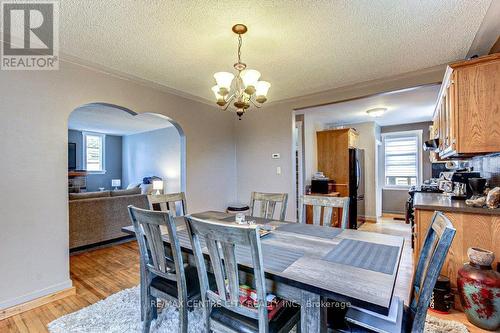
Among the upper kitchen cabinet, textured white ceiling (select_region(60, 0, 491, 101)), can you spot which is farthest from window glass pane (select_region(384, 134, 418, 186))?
the upper kitchen cabinet

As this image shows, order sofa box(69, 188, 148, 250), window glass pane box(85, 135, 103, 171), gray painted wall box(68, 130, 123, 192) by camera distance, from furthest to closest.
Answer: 1. window glass pane box(85, 135, 103, 171)
2. gray painted wall box(68, 130, 123, 192)
3. sofa box(69, 188, 148, 250)

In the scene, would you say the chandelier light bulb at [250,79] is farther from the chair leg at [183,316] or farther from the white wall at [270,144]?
the white wall at [270,144]

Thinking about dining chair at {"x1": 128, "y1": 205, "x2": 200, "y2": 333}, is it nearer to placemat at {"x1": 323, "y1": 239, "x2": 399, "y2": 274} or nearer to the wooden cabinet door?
placemat at {"x1": 323, "y1": 239, "x2": 399, "y2": 274}

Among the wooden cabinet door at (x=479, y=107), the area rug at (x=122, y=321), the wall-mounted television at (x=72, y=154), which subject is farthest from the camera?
the wall-mounted television at (x=72, y=154)

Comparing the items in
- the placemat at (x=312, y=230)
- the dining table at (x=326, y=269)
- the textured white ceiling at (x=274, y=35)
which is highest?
the textured white ceiling at (x=274, y=35)

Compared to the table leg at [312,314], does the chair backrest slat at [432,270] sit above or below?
above

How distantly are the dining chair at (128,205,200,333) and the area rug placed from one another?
0.74 ft

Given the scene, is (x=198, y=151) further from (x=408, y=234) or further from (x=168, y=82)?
(x=408, y=234)

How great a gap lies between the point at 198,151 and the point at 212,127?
0.54 m

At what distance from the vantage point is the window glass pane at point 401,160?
6262mm

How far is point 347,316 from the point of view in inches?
47.9

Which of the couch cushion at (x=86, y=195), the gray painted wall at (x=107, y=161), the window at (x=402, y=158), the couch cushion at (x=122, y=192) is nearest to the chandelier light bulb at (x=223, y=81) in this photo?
the couch cushion at (x=86, y=195)

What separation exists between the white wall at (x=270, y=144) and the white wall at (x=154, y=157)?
2.55 meters

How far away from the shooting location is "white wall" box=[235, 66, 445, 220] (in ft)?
12.4
